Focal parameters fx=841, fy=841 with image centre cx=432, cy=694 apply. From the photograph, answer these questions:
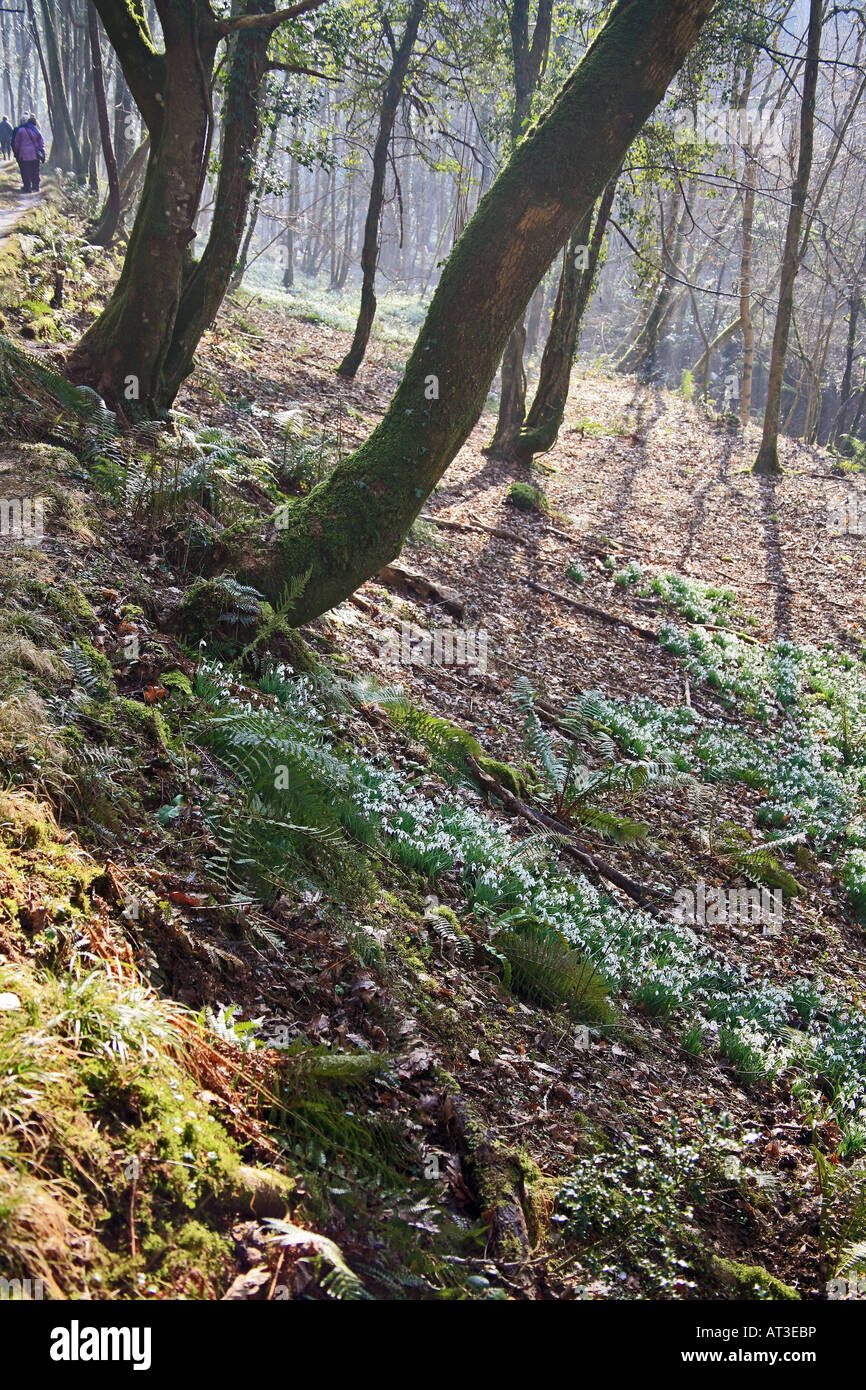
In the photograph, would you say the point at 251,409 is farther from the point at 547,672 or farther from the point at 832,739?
the point at 832,739

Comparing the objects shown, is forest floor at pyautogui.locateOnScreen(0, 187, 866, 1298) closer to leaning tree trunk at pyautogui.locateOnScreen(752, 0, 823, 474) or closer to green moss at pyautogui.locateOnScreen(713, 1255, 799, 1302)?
green moss at pyautogui.locateOnScreen(713, 1255, 799, 1302)

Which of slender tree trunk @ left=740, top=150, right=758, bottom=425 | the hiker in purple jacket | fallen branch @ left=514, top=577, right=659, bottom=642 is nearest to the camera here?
fallen branch @ left=514, top=577, right=659, bottom=642

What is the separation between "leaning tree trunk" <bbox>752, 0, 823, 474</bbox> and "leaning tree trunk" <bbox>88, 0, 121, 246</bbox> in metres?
11.8

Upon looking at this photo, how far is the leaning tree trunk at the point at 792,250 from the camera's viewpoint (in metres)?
15.5

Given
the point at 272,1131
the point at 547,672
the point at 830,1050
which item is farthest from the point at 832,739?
the point at 272,1131

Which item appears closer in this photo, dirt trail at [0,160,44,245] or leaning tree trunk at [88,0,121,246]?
leaning tree trunk at [88,0,121,246]

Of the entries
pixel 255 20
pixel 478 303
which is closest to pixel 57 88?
pixel 255 20

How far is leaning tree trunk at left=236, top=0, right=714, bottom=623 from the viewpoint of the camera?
534 cm

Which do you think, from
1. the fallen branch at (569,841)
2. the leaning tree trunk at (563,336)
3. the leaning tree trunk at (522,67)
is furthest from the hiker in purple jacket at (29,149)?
the fallen branch at (569,841)

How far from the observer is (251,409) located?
36.0ft

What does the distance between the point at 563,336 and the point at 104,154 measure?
873 centimetres

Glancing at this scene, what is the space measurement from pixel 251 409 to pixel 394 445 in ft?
19.8

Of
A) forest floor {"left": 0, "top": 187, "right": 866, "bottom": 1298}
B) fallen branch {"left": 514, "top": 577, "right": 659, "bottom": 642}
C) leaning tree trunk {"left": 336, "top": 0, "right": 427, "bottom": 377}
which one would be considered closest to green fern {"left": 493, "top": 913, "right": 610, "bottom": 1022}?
forest floor {"left": 0, "top": 187, "right": 866, "bottom": 1298}

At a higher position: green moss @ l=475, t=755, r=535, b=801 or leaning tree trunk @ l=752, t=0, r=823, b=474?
leaning tree trunk @ l=752, t=0, r=823, b=474
